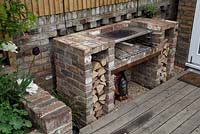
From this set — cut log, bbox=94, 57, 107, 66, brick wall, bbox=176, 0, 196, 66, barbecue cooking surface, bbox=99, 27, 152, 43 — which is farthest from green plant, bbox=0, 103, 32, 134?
brick wall, bbox=176, 0, 196, 66

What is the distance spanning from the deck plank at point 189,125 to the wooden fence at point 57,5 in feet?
6.31

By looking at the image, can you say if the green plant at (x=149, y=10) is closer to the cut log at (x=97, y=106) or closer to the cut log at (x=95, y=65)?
the cut log at (x=95, y=65)

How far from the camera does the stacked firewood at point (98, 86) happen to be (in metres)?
3.18

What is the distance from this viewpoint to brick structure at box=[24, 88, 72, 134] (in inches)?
92.1

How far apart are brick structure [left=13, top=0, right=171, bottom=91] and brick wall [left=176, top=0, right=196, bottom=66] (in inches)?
49.9

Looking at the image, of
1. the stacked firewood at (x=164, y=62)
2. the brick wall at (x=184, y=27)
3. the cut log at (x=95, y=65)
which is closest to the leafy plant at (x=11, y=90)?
the cut log at (x=95, y=65)

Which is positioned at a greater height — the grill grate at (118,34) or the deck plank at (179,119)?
the grill grate at (118,34)

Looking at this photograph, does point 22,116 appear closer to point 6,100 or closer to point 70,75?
point 6,100

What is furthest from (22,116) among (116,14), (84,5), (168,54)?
(168,54)

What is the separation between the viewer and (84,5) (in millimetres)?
3443

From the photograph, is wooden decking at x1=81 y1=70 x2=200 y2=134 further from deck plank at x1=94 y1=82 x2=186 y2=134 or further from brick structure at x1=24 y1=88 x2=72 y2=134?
brick structure at x1=24 y1=88 x2=72 y2=134

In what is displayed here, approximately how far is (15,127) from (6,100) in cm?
33

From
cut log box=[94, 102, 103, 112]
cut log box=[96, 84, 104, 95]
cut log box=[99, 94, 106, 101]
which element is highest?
cut log box=[96, 84, 104, 95]

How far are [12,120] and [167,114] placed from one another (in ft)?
6.60
